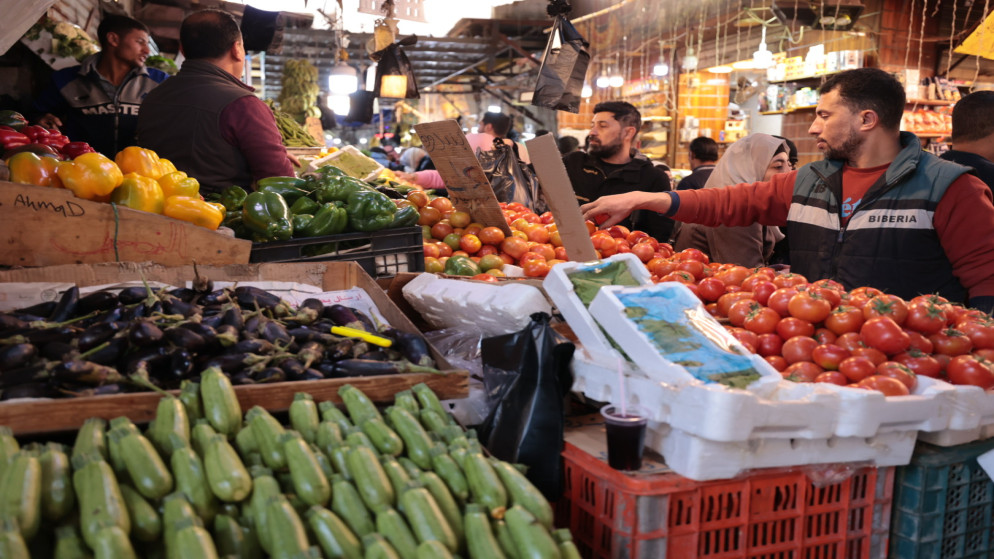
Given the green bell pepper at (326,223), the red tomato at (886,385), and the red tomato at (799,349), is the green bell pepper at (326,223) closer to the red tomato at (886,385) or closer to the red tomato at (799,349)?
the red tomato at (799,349)

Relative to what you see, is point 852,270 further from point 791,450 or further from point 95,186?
point 95,186

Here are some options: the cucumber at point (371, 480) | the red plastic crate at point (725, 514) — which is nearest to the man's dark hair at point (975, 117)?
the red plastic crate at point (725, 514)

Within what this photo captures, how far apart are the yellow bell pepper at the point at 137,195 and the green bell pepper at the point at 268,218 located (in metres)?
0.38

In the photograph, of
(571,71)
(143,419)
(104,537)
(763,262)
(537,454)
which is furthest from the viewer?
(571,71)

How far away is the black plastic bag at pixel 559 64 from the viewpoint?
605cm

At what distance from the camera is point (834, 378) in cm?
201

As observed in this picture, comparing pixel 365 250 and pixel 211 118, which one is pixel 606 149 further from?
pixel 211 118

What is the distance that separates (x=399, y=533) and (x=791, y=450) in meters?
0.99

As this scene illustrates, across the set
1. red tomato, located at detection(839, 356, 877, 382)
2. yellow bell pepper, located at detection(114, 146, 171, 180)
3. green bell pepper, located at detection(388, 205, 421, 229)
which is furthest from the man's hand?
red tomato, located at detection(839, 356, 877, 382)

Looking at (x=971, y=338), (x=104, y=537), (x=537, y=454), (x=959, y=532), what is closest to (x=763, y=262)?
(x=971, y=338)

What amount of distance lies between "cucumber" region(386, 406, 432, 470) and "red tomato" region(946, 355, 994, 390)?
1507 millimetres

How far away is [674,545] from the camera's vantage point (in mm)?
1768

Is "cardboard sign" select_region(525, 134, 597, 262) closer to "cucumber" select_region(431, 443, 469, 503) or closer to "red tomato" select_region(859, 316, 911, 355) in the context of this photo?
"red tomato" select_region(859, 316, 911, 355)

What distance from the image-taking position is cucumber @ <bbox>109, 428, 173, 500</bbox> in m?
1.58
